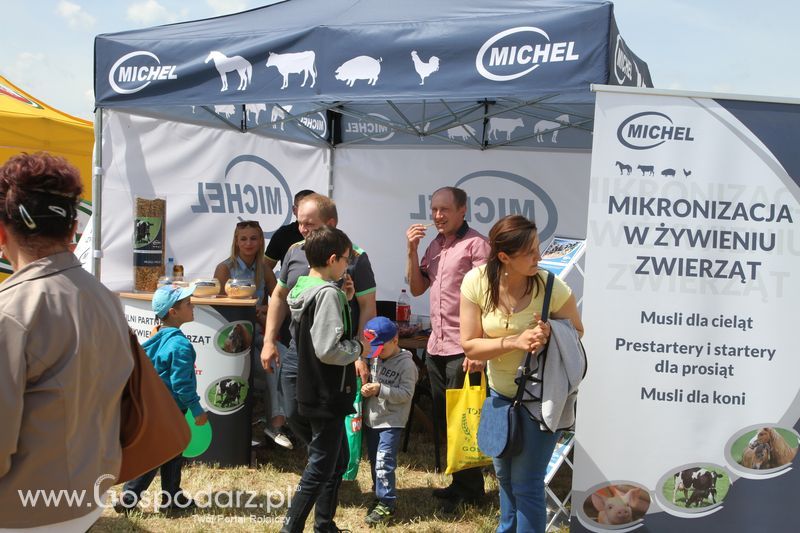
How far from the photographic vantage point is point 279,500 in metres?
4.07

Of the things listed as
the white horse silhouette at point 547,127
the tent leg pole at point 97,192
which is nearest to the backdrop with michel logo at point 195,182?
the tent leg pole at point 97,192

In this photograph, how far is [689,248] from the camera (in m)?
3.12

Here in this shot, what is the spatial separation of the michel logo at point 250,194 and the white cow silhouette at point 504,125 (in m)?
1.94

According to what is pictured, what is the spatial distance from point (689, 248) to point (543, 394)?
38.4 inches

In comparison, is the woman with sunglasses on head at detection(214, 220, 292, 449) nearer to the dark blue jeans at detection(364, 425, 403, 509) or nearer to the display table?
the display table

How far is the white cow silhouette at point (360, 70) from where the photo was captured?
3896 millimetres

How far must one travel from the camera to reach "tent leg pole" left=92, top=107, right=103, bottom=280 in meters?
4.80

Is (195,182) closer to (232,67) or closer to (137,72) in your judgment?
(137,72)

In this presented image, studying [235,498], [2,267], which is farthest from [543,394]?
[2,267]

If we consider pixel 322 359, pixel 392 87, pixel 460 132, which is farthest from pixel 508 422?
pixel 460 132

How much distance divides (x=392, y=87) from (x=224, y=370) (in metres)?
2.05

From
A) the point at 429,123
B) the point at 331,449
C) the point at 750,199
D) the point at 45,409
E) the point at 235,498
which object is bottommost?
the point at 235,498

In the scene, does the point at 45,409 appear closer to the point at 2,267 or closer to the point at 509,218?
the point at 509,218

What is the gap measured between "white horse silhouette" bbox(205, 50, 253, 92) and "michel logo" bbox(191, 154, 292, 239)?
6.87 ft
